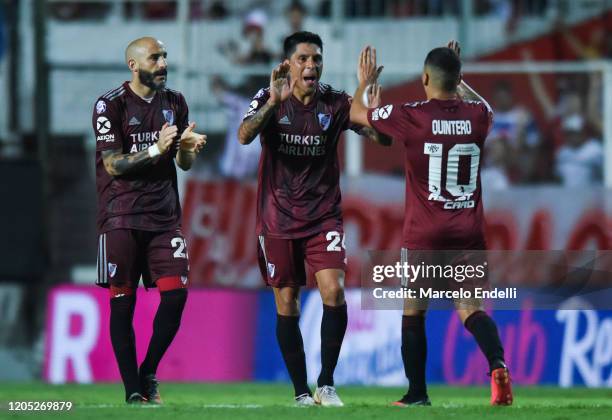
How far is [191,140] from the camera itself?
860 centimetres

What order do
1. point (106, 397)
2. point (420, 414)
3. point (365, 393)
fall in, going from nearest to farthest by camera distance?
point (420, 414), point (106, 397), point (365, 393)

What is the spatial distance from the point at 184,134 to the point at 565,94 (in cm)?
638

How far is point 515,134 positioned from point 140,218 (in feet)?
20.3

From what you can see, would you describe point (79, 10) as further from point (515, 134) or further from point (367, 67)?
point (367, 67)

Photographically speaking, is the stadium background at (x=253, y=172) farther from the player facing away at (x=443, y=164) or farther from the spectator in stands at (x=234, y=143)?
the player facing away at (x=443, y=164)

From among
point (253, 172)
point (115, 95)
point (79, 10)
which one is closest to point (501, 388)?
point (115, 95)

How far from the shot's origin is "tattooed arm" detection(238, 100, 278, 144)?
27.7 ft

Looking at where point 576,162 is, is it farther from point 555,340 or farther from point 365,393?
point 365,393

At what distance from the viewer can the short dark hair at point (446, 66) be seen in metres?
8.16

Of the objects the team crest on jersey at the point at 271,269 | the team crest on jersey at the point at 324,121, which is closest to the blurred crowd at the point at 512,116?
the team crest on jersey at the point at 324,121

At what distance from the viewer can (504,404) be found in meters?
8.02

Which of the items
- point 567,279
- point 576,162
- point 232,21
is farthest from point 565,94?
point 232,21

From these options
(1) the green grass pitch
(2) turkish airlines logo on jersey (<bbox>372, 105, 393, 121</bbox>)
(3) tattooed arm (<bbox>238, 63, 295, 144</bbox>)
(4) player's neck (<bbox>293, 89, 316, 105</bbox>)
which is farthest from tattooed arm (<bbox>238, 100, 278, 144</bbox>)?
(1) the green grass pitch

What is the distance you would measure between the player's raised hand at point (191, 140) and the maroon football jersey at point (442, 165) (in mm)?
1098
